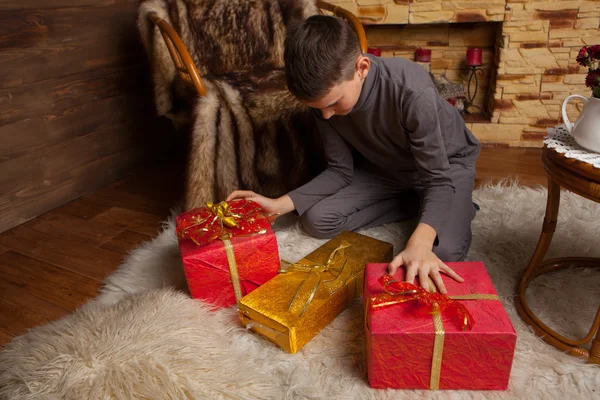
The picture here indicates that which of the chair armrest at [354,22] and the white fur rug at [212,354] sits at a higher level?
the chair armrest at [354,22]

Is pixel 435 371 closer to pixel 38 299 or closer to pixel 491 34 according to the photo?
pixel 38 299

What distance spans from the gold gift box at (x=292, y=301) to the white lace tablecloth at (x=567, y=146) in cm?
51

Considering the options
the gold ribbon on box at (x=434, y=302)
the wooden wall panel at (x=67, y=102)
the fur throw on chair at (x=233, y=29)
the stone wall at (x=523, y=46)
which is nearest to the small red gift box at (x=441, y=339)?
the gold ribbon on box at (x=434, y=302)

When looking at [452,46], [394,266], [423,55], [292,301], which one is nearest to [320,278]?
[292,301]

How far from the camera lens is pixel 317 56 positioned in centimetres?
102

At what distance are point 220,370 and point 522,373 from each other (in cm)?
66

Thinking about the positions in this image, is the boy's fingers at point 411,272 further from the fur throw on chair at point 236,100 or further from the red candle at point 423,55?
the red candle at point 423,55

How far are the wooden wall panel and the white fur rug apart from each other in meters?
0.81

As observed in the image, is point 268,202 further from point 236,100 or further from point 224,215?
point 236,100

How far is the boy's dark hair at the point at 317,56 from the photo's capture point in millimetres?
1023

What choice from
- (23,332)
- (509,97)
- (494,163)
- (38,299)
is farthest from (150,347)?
(509,97)

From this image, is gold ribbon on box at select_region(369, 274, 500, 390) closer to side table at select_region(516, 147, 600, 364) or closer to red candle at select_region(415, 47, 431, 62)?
side table at select_region(516, 147, 600, 364)

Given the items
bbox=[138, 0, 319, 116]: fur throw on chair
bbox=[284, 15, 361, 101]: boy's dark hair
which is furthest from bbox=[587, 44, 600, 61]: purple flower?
bbox=[138, 0, 319, 116]: fur throw on chair

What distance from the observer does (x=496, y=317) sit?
0.88m
